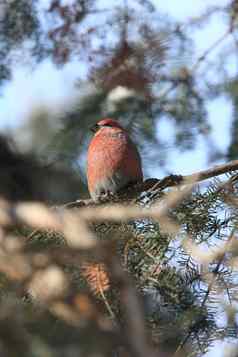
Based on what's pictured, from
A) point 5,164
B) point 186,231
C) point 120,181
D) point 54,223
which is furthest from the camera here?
point 5,164

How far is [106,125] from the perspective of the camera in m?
3.40

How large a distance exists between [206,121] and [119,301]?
156cm

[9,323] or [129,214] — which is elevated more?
[129,214]

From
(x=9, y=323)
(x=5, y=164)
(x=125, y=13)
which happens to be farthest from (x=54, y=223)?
(x=5, y=164)

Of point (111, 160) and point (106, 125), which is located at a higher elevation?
point (106, 125)

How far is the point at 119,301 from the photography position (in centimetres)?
161

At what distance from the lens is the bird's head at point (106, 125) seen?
3.29m

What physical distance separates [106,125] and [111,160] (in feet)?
0.59

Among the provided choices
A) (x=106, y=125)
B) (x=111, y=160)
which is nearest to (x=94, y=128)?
(x=106, y=125)

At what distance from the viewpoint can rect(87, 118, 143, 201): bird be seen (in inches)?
128

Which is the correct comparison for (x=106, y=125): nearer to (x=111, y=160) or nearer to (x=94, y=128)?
(x=94, y=128)

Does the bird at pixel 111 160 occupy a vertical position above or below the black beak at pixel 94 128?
below

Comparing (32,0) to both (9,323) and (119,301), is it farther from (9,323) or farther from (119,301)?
(9,323)

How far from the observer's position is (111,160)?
3.40 metres
